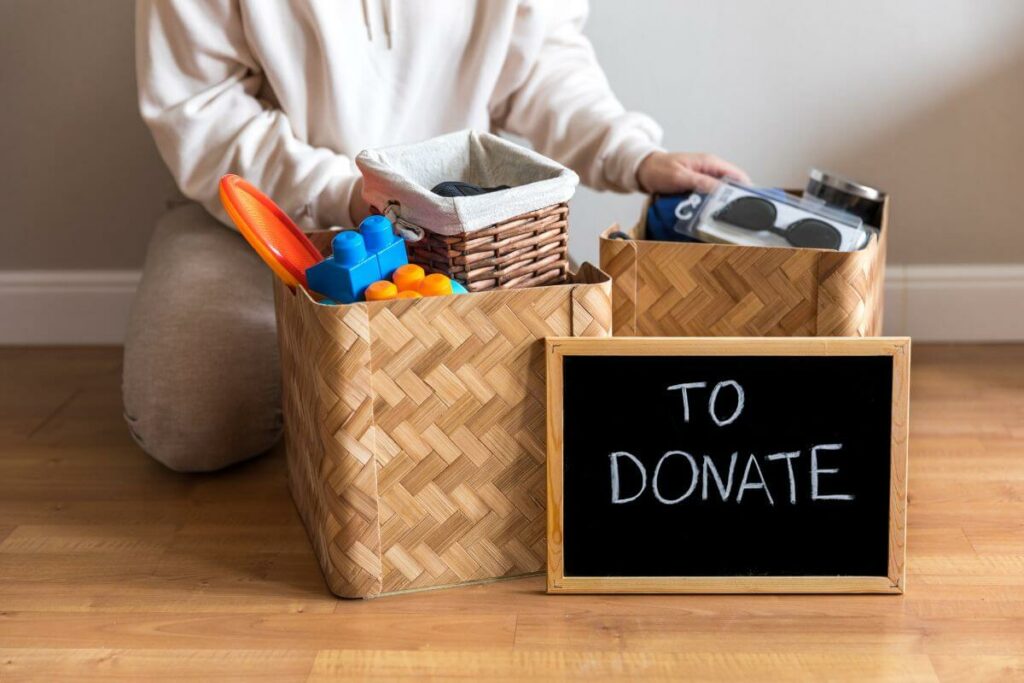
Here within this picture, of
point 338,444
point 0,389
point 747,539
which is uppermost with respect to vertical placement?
point 338,444

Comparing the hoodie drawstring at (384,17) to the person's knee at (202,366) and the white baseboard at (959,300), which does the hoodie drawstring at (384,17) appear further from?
the white baseboard at (959,300)

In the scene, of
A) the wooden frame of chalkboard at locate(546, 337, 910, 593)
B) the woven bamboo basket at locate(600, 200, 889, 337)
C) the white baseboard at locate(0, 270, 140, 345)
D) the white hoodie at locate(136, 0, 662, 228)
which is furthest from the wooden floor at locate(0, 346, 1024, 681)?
the white baseboard at locate(0, 270, 140, 345)

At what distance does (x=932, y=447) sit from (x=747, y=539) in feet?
1.47

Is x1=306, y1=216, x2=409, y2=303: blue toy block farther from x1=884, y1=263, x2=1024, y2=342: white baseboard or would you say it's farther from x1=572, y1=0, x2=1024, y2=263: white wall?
x1=884, y1=263, x2=1024, y2=342: white baseboard

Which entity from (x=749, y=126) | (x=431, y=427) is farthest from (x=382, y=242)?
(x=749, y=126)

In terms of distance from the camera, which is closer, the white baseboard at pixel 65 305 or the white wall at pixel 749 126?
the white wall at pixel 749 126

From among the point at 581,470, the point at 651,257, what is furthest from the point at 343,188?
the point at 581,470

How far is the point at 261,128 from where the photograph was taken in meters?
1.37

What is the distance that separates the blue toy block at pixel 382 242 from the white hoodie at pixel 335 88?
304 millimetres

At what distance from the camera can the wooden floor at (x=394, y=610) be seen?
972 mm

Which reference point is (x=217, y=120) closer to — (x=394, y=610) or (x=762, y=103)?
(x=394, y=610)

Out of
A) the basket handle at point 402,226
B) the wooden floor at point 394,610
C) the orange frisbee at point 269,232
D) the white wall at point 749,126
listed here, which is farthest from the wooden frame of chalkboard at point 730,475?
the white wall at point 749,126

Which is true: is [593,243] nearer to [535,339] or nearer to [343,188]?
[343,188]

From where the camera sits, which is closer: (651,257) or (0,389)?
(651,257)
